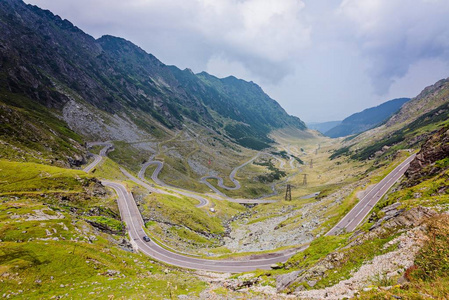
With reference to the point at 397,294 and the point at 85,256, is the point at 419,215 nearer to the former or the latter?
the point at 397,294

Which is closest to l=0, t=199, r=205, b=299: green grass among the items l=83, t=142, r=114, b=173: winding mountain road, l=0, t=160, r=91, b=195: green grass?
l=0, t=160, r=91, b=195: green grass

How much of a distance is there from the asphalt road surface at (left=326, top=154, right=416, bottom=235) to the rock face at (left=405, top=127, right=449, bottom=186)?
1260 centimetres

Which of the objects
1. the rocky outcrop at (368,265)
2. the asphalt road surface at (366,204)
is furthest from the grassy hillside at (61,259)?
the asphalt road surface at (366,204)

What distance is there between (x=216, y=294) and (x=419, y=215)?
70.0ft

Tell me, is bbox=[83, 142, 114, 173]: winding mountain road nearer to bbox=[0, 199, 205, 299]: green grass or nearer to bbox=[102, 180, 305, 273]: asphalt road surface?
bbox=[102, 180, 305, 273]: asphalt road surface

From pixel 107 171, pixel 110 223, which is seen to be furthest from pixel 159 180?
pixel 110 223

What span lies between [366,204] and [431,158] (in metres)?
19.0

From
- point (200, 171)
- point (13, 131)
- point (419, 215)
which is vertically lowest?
point (200, 171)

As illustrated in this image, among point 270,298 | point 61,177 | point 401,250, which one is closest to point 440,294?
point 401,250

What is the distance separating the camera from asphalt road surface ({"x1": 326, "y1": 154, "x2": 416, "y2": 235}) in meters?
47.8

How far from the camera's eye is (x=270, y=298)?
1841 cm

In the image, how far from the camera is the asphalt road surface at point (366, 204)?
157ft

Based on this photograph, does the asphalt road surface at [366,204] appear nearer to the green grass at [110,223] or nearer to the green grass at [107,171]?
the green grass at [110,223]

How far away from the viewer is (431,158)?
1615 inches
